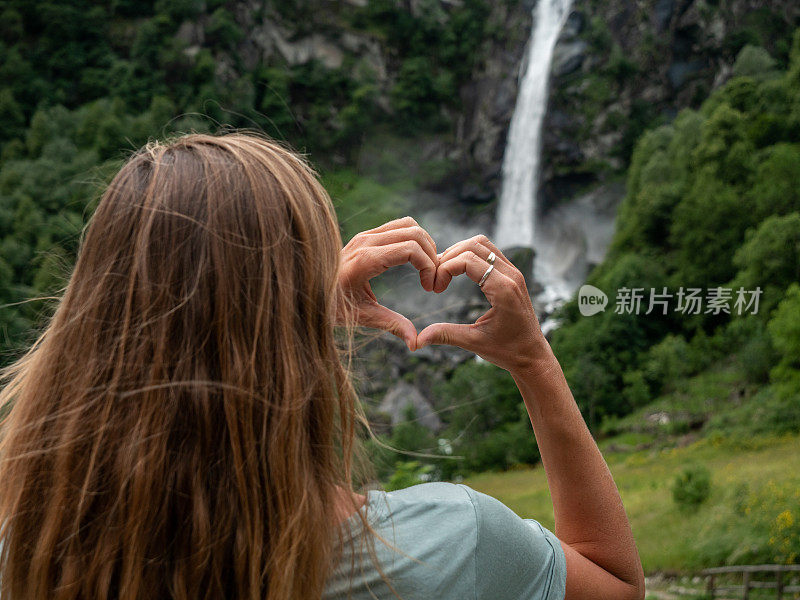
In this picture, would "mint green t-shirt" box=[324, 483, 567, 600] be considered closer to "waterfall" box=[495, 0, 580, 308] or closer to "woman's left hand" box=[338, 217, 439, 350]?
"woman's left hand" box=[338, 217, 439, 350]

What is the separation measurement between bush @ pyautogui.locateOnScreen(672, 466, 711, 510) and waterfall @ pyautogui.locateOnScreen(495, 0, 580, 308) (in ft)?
43.0

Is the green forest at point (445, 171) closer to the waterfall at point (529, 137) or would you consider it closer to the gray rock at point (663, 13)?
the gray rock at point (663, 13)

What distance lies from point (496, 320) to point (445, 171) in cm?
2186

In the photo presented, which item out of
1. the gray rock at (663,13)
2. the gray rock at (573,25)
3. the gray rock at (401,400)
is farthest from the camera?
the gray rock at (573,25)

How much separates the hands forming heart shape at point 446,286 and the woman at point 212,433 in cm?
8

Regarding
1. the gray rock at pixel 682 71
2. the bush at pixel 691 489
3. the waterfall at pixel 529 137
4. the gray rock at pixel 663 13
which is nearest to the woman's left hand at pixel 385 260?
the bush at pixel 691 489

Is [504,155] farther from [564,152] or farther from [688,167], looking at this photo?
[688,167]

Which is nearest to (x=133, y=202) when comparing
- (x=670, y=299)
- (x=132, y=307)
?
(x=132, y=307)

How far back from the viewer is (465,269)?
0.67m

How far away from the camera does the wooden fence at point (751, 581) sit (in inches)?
160

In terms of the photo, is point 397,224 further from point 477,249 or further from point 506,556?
point 506,556

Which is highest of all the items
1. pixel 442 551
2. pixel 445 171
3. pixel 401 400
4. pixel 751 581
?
pixel 445 171

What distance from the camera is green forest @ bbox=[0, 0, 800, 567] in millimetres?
7195

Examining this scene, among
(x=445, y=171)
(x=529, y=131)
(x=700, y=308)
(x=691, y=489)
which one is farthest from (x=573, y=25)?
(x=691, y=489)
